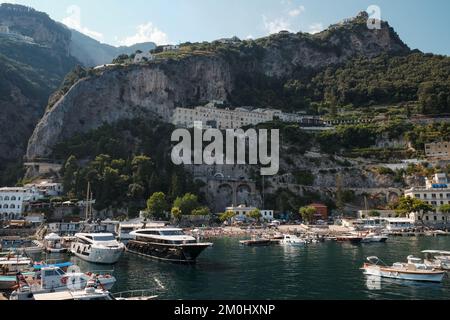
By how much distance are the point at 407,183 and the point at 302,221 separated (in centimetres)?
3735

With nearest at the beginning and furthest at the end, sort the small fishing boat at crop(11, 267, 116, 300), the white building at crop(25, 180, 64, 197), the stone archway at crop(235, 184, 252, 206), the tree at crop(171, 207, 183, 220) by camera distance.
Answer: the small fishing boat at crop(11, 267, 116, 300) < the tree at crop(171, 207, 183, 220) < the white building at crop(25, 180, 64, 197) < the stone archway at crop(235, 184, 252, 206)

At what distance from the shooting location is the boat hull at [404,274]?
35.4 m

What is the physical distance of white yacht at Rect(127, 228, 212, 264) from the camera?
155 feet

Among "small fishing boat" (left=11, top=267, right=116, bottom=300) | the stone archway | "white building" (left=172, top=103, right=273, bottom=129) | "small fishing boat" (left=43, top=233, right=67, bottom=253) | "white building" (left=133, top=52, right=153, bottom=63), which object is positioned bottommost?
"small fishing boat" (left=43, top=233, right=67, bottom=253)

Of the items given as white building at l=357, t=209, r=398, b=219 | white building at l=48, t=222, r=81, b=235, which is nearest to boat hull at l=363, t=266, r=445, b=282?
white building at l=48, t=222, r=81, b=235

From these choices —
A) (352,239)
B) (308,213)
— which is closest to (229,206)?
(308,213)

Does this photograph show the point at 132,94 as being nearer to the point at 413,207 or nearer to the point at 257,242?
the point at 257,242

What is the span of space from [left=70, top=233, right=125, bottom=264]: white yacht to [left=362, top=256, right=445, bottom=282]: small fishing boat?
31.1 meters

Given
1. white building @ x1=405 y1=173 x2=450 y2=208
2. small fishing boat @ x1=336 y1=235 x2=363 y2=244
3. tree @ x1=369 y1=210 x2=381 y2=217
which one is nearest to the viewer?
small fishing boat @ x1=336 y1=235 x2=363 y2=244

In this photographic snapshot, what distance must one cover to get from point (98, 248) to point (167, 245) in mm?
9145

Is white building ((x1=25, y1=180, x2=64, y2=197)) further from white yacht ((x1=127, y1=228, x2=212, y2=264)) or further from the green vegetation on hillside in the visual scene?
white yacht ((x1=127, y1=228, x2=212, y2=264))

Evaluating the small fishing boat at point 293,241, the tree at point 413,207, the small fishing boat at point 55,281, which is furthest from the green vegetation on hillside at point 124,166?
the small fishing boat at point 55,281
